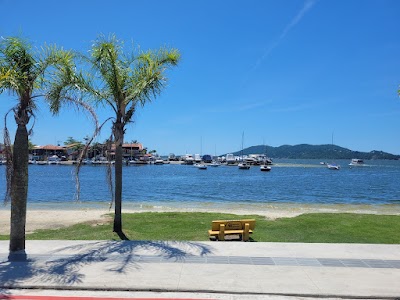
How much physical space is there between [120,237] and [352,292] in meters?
7.27

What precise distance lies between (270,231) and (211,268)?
21.9ft

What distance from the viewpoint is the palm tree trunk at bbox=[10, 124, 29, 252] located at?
8.97 metres

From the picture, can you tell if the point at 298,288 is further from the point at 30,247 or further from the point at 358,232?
the point at 358,232

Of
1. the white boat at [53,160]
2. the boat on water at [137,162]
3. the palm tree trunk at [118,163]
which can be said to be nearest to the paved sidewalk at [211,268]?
the palm tree trunk at [118,163]

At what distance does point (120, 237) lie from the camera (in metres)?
12.0

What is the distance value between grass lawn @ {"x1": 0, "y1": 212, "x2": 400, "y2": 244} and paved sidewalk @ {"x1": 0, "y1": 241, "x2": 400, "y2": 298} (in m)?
2.13

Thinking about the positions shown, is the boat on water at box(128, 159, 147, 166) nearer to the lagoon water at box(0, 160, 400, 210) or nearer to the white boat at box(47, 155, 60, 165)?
the white boat at box(47, 155, 60, 165)

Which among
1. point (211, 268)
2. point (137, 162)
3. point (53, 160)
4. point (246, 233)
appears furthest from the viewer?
point (137, 162)

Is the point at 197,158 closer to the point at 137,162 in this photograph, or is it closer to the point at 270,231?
the point at 137,162

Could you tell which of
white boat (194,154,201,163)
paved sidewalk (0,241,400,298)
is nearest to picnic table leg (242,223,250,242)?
paved sidewalk (0,241,400,298)

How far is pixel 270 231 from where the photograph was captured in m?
14.1

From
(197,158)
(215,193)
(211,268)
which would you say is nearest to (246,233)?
(211,268)

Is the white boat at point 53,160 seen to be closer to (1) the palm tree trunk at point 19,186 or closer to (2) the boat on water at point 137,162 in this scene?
(2) the boat on water at point 137,162

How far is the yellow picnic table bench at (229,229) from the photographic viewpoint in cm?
1154
